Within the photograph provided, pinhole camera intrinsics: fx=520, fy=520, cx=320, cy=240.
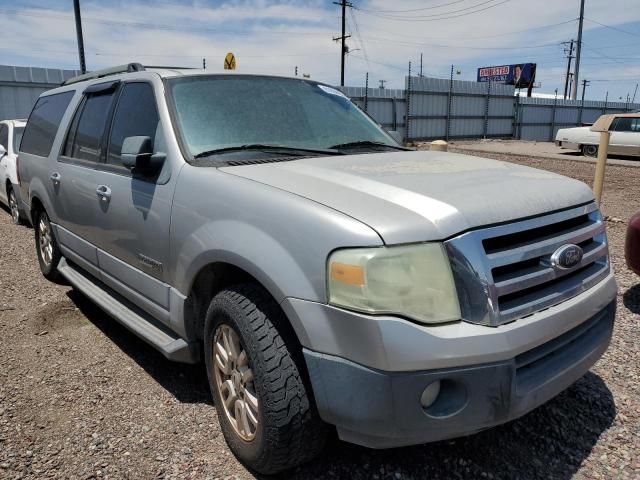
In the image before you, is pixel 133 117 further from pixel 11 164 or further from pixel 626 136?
pixel 626 136

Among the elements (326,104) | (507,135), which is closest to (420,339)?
(326,104)

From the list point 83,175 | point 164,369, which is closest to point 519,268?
point 164,369

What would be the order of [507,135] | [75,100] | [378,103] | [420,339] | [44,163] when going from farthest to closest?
1. [507,135]
2. [378,103]
3. [44,163]
4. [75,100]
5. [420,339]

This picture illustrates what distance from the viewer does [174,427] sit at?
2764mm

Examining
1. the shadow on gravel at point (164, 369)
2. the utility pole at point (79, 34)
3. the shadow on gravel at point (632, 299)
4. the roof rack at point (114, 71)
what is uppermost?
the utility pole at point (79, 34)

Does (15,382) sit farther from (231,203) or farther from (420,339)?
(420,339)

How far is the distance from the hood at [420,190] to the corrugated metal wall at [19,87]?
17.7m

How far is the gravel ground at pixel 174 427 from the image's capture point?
2.41m

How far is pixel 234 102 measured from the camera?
3.09 metres

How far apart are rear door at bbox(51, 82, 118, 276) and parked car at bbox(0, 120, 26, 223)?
451 centimetres

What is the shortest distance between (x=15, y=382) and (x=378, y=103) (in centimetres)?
2473

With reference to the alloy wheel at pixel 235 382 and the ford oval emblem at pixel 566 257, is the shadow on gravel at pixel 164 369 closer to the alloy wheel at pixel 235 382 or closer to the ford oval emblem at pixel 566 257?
the alloy wheel at pixel 235 382

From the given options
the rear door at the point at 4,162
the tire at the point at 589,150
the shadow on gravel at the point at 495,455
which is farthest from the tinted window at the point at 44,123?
the tire at the point at 589,150

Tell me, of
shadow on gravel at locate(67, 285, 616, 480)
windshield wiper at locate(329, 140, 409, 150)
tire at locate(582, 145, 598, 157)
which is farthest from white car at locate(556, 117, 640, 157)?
shadow on gravel at locate(67, 285, 616, 480)
